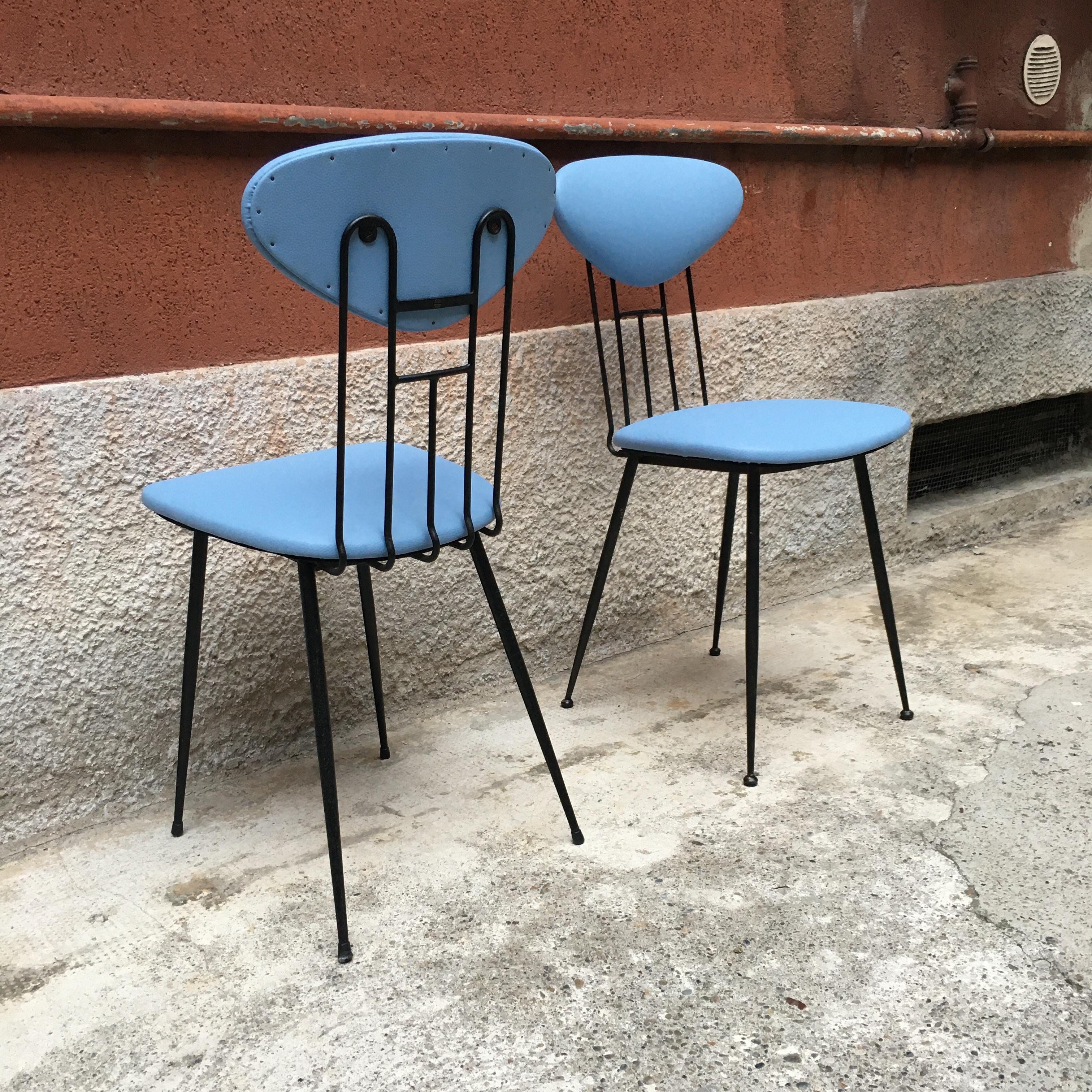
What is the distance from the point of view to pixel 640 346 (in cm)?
258

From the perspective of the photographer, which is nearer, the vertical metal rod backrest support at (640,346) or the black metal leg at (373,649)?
the black metal leg at (373,649)

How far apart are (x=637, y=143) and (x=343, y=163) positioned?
1339 mm

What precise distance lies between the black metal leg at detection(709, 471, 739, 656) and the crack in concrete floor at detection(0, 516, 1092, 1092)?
23 centimetres

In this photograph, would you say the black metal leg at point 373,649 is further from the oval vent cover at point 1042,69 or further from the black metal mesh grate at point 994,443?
the oval vent cover at point 1042,69

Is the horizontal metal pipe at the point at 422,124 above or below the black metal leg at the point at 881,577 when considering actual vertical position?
above

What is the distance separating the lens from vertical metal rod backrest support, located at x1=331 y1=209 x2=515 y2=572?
1.39 m

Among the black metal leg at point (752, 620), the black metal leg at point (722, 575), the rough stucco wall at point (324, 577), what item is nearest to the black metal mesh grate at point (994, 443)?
the rough stucco wall at point (324, 577)

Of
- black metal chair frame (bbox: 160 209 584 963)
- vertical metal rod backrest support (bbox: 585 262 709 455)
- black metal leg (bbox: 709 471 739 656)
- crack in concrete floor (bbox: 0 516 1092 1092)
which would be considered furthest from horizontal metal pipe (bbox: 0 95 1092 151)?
crack in concrete floor (bbox: 0 516 1092 1092)

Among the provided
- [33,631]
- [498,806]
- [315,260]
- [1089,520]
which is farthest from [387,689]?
[1089,520]

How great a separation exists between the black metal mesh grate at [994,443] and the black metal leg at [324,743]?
7.52 feet

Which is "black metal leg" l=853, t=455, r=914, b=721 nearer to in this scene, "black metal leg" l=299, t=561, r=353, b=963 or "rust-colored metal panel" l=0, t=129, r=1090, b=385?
"rust-colored metal panel" l=0, t=129, r=1090, b=385

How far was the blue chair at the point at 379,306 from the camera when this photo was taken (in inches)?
52.8

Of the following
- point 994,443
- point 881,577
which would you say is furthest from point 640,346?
point 994,443

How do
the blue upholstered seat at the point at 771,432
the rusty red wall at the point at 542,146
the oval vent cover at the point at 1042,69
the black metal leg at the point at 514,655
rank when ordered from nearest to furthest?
the black metal leg at the point at 514,655 → the rusty red wall at the point at 542,146 → the blue upholstered seat at the point at 771,432 → the oval vent cover at the point at 1042,69
